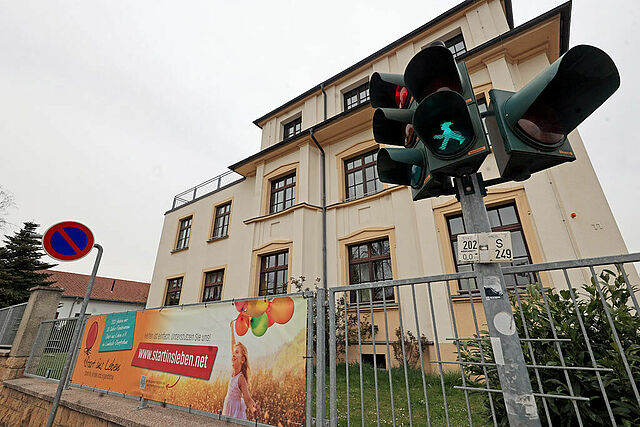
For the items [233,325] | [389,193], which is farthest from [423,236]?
[233,325]

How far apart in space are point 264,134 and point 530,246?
12839mm

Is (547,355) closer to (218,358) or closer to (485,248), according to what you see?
(485,248)

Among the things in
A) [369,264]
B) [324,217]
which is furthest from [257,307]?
[324,217]

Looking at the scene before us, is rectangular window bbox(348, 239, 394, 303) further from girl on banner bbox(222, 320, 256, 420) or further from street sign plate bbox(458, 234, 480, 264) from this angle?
street sign plate bbox(458, 234, 480, 264)

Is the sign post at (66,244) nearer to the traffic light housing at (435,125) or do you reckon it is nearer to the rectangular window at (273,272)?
the traffic light housing at (435,125)

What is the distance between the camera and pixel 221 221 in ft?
51.2

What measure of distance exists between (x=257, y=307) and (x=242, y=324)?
31 centimetres

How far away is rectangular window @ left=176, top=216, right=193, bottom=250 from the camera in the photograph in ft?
54.7

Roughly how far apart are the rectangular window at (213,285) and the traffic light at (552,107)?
1380 centimetres

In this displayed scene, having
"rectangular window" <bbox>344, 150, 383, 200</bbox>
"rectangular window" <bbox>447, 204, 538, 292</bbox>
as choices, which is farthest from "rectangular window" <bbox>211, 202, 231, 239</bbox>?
"rectangular window" <bbox>447, 204, 538, 292</bbox>

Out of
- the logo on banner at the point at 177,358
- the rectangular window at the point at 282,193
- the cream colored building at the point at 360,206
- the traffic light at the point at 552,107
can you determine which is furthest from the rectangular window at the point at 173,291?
the traffic light at the point at 552,107

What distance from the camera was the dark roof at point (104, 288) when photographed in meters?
37.7

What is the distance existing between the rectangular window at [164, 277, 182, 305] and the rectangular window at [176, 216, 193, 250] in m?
1.86

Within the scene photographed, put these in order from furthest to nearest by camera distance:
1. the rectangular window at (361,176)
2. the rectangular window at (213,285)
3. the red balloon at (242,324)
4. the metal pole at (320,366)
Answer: the rectangular window at (213,285) → the rectangular window at (361,176) → the red balloon at (242,324) → the metal pole at (320,366)
